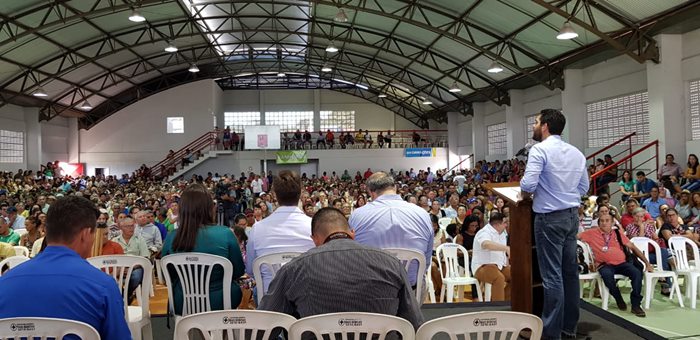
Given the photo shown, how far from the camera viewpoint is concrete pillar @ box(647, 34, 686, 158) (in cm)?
1031

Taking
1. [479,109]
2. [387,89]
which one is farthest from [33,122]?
[479,109]

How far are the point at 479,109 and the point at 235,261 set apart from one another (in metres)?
19.2

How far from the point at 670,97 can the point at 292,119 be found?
823 inches

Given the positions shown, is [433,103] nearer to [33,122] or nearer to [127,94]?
[127,94]

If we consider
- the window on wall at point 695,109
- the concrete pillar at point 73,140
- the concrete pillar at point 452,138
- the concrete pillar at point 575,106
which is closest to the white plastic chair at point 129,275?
the window on wall at point 695,109

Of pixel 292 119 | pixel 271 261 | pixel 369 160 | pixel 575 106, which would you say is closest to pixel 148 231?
pixel 271 261

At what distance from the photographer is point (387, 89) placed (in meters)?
26.1

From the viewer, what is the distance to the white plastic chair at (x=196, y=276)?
119 inches

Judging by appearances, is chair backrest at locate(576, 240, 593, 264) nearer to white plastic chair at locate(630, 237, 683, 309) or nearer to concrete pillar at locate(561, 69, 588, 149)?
white plastic chair at locate(630, 237, 683, 309)

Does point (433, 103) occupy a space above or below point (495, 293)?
above

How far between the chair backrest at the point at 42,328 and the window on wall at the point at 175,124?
24577 millimetres

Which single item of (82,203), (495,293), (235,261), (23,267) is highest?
(82,203)

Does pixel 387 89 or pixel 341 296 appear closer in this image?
pixel 341 296

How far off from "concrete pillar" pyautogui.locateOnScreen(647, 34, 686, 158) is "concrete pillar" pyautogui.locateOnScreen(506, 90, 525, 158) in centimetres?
682
